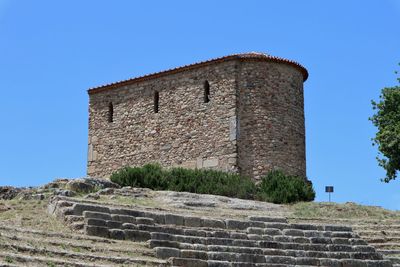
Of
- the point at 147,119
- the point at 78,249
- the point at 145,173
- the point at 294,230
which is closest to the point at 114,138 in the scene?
the point at 147,119

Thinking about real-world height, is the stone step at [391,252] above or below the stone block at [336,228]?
below

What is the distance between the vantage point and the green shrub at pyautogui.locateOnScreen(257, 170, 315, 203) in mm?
27844

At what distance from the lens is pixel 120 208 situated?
20.8 metres

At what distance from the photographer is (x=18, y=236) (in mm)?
17281

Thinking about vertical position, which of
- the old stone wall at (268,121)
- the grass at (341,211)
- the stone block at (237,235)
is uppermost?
the old stone wall at (268,121)

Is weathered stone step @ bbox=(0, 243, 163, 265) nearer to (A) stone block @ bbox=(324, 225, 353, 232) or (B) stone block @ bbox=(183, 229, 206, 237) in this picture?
(B) stone block @ bbox=(183, 229, 206, 237)

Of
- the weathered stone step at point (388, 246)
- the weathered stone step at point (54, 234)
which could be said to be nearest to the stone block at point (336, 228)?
the weathered stone step at point (388, 246)

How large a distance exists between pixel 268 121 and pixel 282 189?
317cm

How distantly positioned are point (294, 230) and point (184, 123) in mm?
10881

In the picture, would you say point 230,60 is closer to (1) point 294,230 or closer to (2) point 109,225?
(1) point 294,230

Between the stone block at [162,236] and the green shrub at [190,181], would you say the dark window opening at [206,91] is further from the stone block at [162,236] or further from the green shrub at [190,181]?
the stone block at [162,236]

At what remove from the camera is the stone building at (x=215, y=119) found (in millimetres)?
30062

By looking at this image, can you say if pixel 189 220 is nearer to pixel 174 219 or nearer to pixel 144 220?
pixel 174 219

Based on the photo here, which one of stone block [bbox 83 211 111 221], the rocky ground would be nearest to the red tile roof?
the rocky ground
